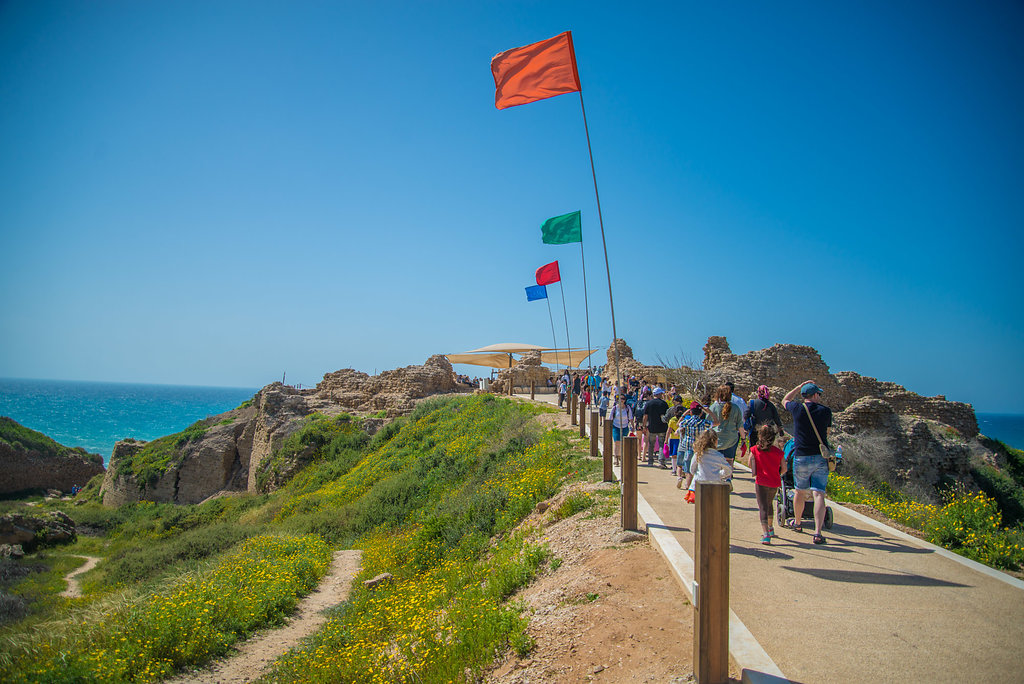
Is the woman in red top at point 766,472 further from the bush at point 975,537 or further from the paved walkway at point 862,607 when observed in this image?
the bush at point 975,537

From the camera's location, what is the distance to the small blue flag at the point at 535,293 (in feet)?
77.7

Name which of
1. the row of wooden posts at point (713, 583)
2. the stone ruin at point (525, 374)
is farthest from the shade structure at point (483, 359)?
the row of wooden posts at point (713, 583)

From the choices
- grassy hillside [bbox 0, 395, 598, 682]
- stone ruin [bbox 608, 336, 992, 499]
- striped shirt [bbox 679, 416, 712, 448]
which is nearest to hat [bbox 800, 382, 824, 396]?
striped shirt [bbox 679, 416, 712, 448]

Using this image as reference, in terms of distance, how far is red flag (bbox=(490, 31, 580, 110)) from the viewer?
9.42 m

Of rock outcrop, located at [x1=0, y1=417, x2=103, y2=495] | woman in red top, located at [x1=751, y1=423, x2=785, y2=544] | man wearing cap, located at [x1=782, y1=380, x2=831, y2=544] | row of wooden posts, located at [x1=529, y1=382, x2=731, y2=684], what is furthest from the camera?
rock outcrop, located at [x1=0, y1=417, x2=103, y2=495]

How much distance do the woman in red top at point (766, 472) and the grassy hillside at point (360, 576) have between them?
2906mm

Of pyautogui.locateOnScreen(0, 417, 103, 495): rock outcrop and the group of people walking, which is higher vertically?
the group of people walking

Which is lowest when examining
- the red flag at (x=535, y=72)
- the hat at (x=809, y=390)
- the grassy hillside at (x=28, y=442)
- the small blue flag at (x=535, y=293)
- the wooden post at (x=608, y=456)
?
the grassy hillside at (x=28, y=442)

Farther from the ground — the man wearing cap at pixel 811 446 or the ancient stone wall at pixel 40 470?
the man wearing cap at pixel 811 446

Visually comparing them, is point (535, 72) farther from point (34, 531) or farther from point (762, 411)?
point (34, 531)

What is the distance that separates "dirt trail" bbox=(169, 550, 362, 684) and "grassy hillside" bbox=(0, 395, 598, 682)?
0.87 ft

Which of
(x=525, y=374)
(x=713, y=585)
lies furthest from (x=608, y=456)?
(x=525, y=374)

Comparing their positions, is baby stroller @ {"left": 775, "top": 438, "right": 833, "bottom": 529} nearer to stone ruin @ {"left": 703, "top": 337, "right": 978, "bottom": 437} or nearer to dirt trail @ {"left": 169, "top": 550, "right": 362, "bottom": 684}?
dirt trail @ {"left": 169, "top": 550, "right": 362, "bottom": 684}

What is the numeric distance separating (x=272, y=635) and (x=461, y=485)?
19.3 ft
